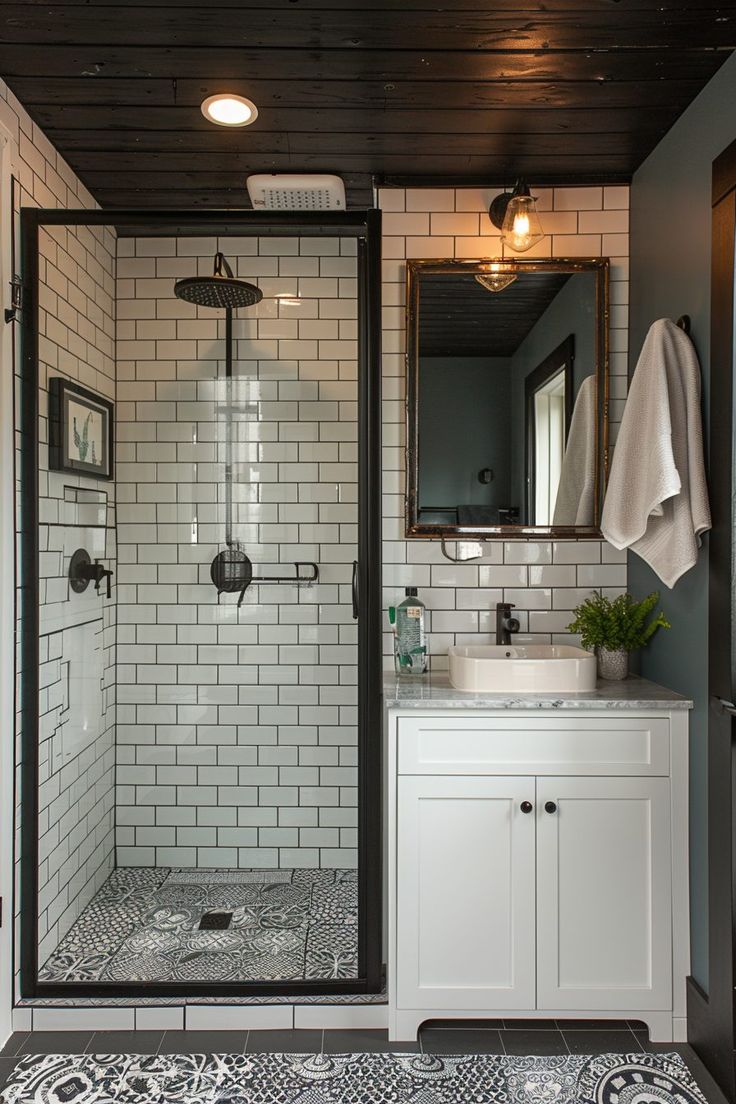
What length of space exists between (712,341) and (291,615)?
1347 mm

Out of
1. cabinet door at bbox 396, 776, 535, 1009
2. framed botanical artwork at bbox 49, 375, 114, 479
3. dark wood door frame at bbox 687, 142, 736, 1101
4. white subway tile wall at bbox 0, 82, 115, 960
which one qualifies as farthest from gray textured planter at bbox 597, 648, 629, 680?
framed botanical artwork at bbox 49, 375, 114, 479

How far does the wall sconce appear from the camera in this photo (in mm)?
2311

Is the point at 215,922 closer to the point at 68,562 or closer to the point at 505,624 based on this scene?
the point at 68,562

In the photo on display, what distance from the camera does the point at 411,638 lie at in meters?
2.46

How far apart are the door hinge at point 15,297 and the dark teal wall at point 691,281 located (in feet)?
6.14

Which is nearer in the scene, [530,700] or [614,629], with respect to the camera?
[530,700]

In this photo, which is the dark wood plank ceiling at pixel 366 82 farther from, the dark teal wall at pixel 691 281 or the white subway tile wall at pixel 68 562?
the white subway tile wall at pixel 68 562

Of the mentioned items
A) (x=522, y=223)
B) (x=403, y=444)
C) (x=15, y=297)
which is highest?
(x=522, y=223)

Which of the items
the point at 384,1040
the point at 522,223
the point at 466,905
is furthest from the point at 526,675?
the point at 522,223

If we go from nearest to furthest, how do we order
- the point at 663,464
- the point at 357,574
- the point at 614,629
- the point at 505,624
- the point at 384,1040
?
the point at 663,464 → the point at 384,1040 → the point at 357,574 → the point at 614,629 → the point at 505,624

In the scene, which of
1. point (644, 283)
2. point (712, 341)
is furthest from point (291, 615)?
point (644, 283)

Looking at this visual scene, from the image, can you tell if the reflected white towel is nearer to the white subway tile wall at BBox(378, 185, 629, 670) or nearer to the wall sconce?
the white subway tile wall at BBox(378, 185, 629, 670)

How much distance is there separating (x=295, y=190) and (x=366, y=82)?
533 millimetres

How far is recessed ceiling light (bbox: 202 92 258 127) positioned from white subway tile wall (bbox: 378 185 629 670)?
21.7 inches
